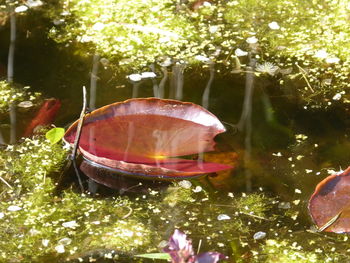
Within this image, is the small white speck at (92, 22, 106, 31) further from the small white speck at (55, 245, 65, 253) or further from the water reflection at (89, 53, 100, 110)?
the small white speck at (55, 245, 65, 253)

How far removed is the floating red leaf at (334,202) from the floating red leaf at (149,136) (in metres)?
0.30

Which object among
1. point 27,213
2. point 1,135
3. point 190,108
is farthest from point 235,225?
point 1,135

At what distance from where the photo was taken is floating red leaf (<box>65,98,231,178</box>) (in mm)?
1780

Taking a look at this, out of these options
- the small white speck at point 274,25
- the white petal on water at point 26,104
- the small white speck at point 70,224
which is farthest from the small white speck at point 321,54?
the small white speck at point 70,224

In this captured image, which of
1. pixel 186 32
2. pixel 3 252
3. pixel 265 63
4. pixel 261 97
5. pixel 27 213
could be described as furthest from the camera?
pixel 186 32

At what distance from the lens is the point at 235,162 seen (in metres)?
1.83

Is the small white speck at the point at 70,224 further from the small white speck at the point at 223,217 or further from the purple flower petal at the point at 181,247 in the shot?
the purple flower petal at the point at 181,247

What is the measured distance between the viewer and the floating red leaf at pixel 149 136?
70.1 inches

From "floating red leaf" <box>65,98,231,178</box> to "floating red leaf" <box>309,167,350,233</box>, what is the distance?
30 cm

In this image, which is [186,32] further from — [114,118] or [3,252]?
[3,252]

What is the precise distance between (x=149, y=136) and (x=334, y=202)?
529mm

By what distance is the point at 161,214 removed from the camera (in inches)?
65.4

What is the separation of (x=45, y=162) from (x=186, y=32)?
84 centimetres

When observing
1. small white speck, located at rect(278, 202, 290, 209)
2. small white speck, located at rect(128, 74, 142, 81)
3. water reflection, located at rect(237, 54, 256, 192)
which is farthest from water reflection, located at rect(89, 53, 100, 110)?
small white speck, located at rect(278, 202, 290, 209)
